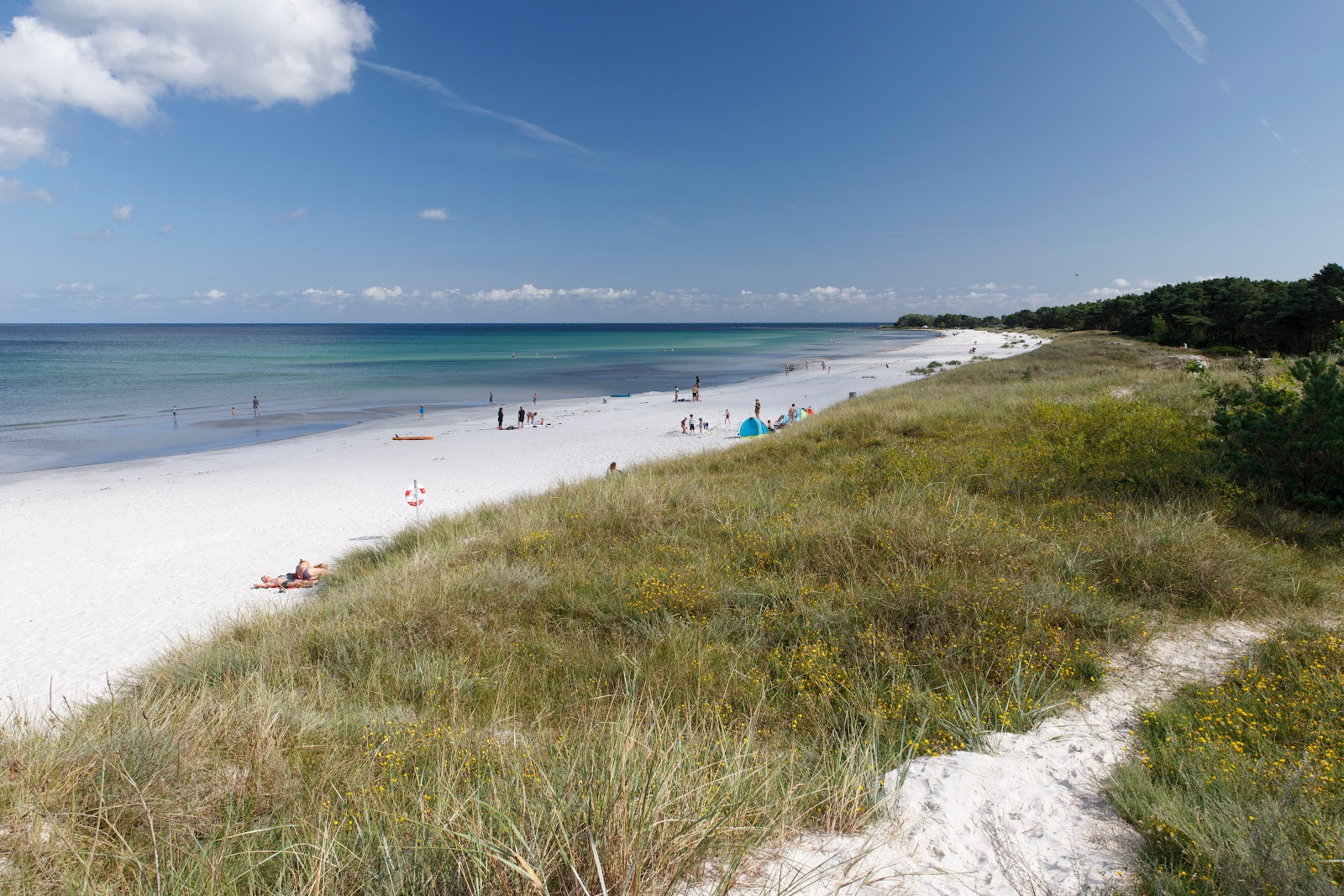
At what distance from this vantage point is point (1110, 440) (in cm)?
912

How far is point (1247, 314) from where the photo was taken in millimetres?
32594

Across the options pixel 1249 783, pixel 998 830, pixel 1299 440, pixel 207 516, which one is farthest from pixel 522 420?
pixel 1249 783

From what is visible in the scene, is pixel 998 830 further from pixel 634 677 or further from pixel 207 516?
pixel 207 516

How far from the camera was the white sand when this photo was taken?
8.59 meters

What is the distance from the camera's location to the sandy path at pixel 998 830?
2.35 meters

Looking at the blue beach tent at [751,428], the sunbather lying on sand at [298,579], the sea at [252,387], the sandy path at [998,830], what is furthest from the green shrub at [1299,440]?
the sea at [252,387]

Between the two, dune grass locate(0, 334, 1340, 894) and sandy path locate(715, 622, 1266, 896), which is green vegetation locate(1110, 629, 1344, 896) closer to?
sandy path locate(715, 622, 1266, 896)

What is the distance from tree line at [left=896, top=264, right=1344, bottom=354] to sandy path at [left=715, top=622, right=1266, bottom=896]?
88.1 ft

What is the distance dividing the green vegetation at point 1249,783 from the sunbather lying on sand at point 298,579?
10.7m

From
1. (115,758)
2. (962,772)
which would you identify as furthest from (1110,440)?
(115,758)

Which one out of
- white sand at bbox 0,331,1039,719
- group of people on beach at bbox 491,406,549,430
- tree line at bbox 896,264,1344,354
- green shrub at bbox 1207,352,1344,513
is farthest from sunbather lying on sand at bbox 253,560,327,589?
tree line at bbox 896,264,1344,354

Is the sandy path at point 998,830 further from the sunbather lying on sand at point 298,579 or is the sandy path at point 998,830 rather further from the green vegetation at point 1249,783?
the sunbather lying on sand at point 298,579

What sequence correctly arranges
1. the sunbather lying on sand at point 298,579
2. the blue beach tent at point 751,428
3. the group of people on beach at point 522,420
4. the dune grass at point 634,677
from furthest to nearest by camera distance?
the group of people on beach at point 522,420
the blue beach tent at point 751,428
the sunbather lying on sand at point 298,579
the dune grass at point 634,677

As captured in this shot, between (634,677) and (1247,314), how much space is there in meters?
44.0
